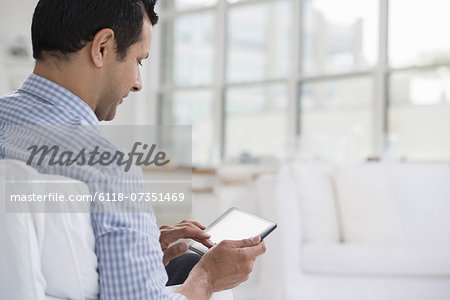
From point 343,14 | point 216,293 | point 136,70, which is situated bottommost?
point 216,293

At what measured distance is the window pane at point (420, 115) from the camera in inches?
187

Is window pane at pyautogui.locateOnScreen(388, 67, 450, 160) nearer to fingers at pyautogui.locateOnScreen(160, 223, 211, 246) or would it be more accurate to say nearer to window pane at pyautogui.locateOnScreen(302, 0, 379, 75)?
window pane at pyautogui.locateOnScreen(302, 0, 379, 75)

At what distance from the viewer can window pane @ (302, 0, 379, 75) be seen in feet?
17.4

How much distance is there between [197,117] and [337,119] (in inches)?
80.1

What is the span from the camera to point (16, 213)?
2.64 ft

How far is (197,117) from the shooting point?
22.4 feet

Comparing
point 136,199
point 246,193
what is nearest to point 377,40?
point 246,193

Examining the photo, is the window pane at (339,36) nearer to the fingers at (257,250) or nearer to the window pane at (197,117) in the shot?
the window pane at (197,117)

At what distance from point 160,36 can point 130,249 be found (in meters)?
6.77

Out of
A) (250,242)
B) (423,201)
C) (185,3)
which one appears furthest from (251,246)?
(185,3)

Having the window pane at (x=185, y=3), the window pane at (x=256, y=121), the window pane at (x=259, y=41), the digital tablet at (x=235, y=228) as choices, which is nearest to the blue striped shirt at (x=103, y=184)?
the digital tablet at (x=235, y=228)

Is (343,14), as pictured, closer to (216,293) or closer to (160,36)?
(160,36)

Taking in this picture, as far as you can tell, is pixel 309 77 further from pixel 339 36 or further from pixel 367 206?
pixel 367 206

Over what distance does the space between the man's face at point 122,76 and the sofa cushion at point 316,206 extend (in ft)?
6.13
